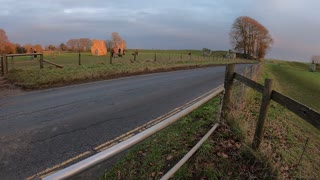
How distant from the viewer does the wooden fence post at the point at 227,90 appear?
20.1ft

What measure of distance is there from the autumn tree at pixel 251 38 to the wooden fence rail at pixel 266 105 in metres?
87.7

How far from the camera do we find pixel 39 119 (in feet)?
24.7

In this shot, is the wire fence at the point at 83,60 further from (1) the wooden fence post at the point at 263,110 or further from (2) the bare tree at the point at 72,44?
(2) the bare tree at the point at 72,44

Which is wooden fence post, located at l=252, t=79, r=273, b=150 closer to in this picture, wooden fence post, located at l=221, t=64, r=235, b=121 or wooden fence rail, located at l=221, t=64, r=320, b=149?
wooden fence rail, located at l=221, t=64, r=320, b=149

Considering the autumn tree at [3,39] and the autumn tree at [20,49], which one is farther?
the autumn tree at [3,39]

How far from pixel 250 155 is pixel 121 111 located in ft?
15.2

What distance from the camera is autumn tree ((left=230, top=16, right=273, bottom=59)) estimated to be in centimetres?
8950

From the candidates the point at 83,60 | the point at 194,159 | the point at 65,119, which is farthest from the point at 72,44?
the point at 194,159

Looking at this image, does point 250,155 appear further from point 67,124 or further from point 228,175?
point 67,124

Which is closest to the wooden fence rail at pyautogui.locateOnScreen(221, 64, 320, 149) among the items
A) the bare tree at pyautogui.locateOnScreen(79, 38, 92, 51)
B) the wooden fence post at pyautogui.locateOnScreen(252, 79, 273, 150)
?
the wooden fence post at pyautogui.locateOnScreen(252, 79, 273, 150)

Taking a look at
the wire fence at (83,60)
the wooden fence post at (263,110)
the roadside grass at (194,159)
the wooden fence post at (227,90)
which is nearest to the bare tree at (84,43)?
the wire fence at (83,60)

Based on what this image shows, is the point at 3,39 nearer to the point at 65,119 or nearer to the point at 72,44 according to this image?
the point at 72,44

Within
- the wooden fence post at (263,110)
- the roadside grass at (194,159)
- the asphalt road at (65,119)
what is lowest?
the asphalt road at (65,119)

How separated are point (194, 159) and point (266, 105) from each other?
166 centimetres
